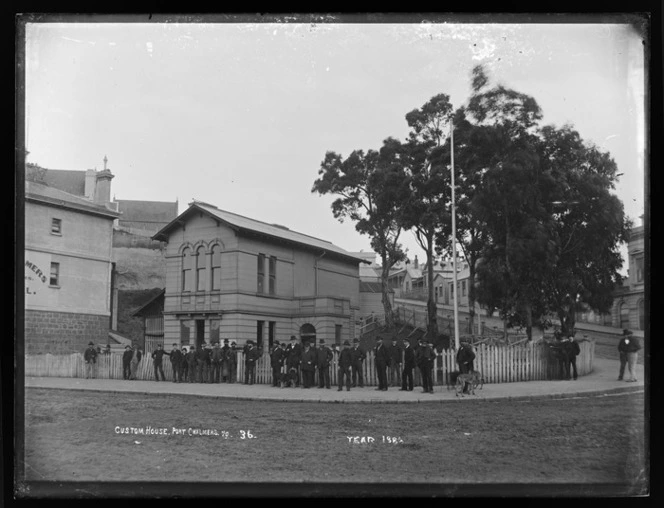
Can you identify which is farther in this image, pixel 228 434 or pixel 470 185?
pixel 470 185

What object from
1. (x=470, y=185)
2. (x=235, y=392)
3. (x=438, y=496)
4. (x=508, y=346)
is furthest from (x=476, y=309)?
(x=235, y=392)

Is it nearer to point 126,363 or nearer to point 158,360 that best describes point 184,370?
point 158,360

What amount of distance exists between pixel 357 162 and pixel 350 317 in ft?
6.26

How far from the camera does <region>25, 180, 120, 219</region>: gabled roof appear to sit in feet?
25.6

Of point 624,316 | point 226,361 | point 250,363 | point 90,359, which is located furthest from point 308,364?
point 624,316

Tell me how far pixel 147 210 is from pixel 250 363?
2.31 m

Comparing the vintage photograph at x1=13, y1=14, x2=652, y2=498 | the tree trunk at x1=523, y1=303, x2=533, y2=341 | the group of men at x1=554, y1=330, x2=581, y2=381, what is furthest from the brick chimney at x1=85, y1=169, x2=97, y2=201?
the group of men at x1=554, y1=330, x2=581, y2=381

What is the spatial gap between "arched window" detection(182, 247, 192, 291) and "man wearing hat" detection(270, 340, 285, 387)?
132 cm

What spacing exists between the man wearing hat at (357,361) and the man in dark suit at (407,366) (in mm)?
511

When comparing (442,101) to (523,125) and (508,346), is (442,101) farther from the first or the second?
(508,346)

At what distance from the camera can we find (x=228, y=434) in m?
7.52

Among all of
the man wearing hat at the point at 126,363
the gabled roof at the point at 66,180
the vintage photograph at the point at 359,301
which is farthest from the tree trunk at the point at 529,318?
the gabled roof at the point at 66,180

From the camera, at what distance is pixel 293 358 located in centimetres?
809
